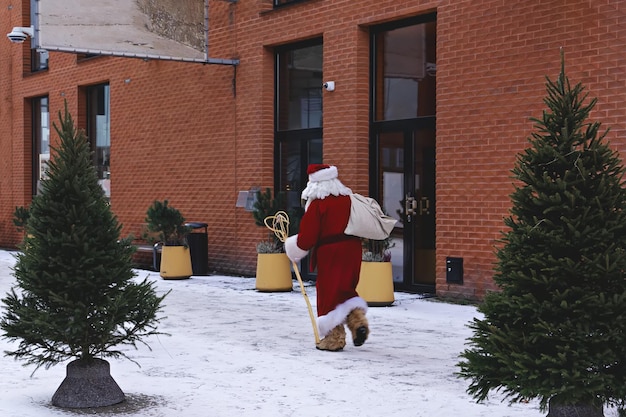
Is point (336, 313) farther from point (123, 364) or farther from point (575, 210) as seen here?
point (575, 210)

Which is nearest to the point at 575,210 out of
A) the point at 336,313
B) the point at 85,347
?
the point at 85,347

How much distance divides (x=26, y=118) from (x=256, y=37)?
10.9m

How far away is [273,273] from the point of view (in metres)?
13.6

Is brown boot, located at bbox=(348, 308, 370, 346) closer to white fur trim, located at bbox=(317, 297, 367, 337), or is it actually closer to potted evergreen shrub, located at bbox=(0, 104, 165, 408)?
white fur trim, located at bbox=(317, 297, 367, 337)

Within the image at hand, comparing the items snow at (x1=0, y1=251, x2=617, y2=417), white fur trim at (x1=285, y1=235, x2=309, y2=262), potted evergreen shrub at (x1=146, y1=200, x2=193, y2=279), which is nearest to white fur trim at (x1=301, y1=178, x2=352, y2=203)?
white fur trim at (x1=285, y1=235, x2=309, y2=262)

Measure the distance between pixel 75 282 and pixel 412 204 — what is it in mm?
7877

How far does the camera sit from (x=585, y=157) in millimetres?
4672

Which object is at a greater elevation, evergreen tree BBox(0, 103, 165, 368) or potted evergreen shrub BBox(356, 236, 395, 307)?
evergreen tree BBox(0, 103, 165, 368)

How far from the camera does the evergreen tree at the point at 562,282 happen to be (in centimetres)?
445

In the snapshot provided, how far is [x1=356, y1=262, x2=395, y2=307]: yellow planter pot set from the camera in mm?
11562

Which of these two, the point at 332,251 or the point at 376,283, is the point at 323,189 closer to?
the point at 332,251

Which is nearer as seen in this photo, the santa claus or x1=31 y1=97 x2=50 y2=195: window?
the santa claus

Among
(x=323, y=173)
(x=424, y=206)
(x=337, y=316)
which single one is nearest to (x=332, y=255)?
(x=337, y=316)

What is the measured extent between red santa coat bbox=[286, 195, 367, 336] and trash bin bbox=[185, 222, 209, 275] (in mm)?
7634
